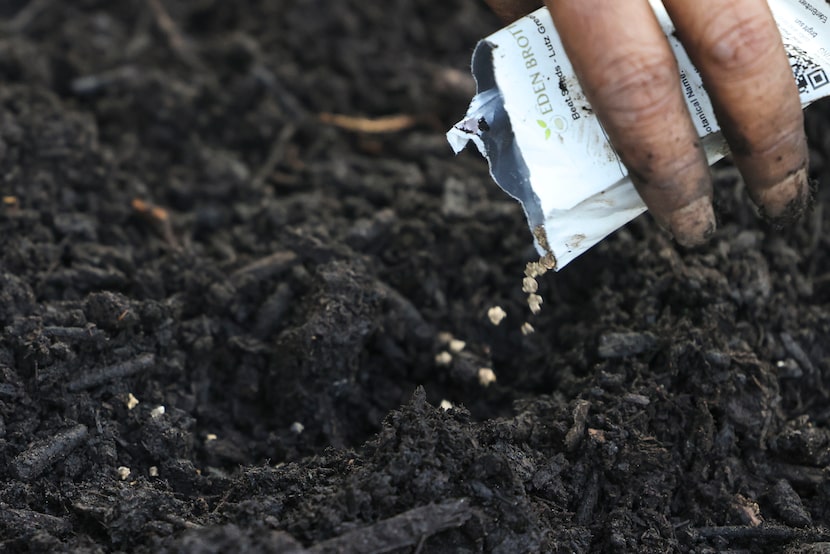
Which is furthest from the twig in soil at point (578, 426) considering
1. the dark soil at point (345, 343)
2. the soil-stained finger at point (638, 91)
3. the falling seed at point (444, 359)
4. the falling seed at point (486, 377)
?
the soil-stained finger at point (638, 91)

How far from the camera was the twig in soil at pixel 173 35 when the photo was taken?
2.80 metres

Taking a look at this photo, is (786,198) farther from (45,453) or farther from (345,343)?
(45,453)

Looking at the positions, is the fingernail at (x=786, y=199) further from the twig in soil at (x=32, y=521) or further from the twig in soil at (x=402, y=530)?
the twig in soil at (x=32, y=521)

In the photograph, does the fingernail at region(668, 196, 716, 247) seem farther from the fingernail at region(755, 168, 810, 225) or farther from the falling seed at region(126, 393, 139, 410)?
the falling seed at region(126, 393, 139, 410)

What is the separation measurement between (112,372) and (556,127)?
1.10 metres

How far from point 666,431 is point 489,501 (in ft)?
1.59

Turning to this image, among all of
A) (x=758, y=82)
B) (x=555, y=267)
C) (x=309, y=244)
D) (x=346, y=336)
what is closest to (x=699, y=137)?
(x=758, y=82)

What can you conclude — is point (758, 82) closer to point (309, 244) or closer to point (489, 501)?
point (489, 501)

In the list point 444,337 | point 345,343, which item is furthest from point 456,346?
point 345,343

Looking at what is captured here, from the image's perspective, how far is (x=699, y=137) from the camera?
1.53 m

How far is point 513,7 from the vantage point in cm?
185

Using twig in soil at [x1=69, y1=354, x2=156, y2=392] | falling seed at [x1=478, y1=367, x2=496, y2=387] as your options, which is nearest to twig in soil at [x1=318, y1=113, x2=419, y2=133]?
falling seed at [x1=478, y1=367, x2=496, y2=387]

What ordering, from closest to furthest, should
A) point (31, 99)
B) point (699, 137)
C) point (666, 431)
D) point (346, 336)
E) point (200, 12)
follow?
point (699, 137) < point (666, 431) < point (346, 336) < point (31, 99) < point (200, 12)

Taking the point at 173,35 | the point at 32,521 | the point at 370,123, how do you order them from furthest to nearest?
the point at 173,35 → the point at 370,123 → the point at 32,521
